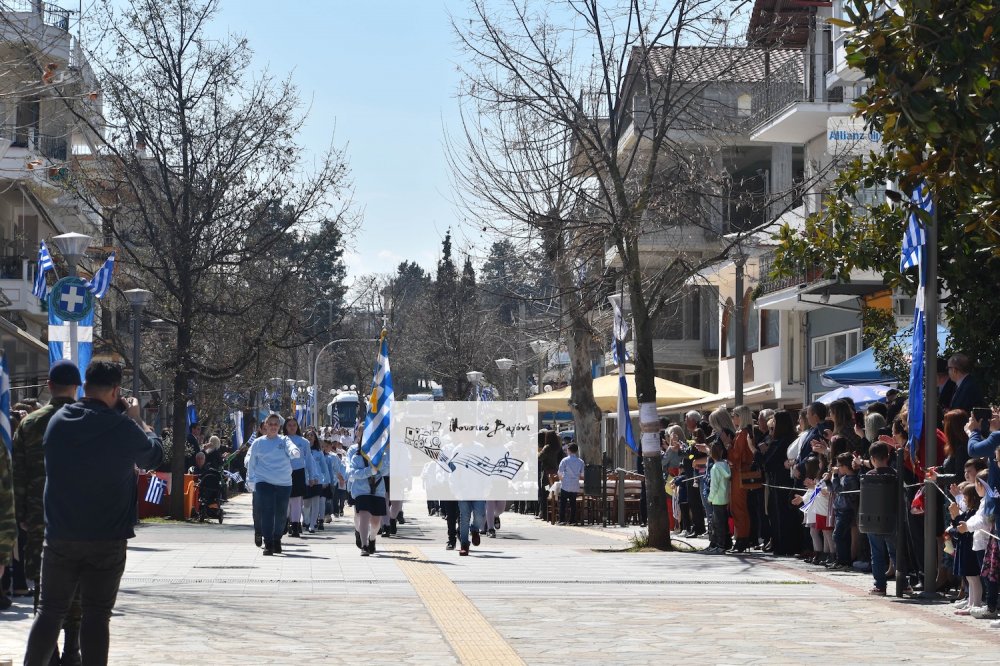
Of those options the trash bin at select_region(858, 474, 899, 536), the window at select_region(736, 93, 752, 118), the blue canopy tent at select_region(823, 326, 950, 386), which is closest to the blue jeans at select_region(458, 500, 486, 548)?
the blue canopy tent at select_region(823, 326, 950, 386)

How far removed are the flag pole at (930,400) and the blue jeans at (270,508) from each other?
9418 mm

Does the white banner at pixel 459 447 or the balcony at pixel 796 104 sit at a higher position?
→ the balcony at pixel 796 104

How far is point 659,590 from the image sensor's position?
15.2m

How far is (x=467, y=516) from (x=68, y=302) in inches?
245

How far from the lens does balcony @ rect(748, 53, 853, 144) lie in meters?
37.2

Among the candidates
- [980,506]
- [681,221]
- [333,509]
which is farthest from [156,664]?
Result: [333,509]

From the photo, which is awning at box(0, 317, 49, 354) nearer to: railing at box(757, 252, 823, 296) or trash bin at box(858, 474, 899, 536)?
railing at box(757, 252, 823, 296)

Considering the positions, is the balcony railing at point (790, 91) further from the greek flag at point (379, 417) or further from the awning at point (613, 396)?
the greek flag at point (379, 417)

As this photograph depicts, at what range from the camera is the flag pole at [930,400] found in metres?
14.2

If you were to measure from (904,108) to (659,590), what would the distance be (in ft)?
21.0

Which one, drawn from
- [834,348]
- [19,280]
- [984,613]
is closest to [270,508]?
[984,613]

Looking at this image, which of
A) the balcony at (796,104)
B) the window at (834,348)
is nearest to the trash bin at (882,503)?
the window at (834,348)

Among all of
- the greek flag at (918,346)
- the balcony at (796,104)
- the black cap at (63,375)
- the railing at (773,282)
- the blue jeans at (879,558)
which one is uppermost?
the balcony at (796,104)

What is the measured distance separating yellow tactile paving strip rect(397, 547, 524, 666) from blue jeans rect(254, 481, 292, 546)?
11.1ft
